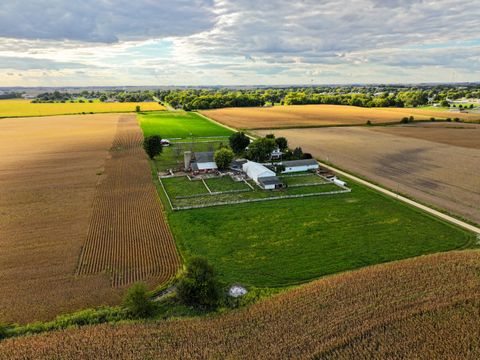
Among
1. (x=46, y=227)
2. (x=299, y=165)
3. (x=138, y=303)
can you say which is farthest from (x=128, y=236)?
(x=299, y=165)

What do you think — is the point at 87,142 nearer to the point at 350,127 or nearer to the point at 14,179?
the point at 14,179

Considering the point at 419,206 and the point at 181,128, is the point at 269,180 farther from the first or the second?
the point at 181,128

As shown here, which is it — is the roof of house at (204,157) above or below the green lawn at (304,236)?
above

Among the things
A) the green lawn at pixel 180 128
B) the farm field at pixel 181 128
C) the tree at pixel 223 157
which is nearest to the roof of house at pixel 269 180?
the tree at pixel 223 157

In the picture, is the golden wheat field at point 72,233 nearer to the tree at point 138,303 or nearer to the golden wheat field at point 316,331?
the tree at point 138,303

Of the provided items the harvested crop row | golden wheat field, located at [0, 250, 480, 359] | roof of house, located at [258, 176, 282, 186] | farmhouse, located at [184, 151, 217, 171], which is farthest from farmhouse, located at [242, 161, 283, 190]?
golden wheat field, located at [0, 250, 480, 359]
